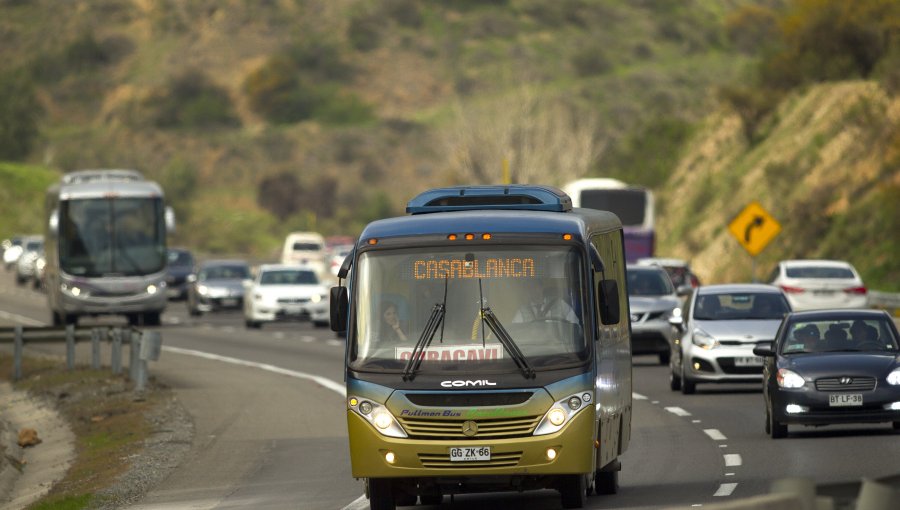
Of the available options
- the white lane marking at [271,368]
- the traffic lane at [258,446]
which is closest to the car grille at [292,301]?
the white lane marking at [271,368]

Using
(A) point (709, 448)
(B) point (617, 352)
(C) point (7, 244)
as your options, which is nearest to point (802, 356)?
(A) point (709, 448)

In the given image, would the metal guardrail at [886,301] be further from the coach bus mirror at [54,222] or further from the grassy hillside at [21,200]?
the grassy hillside at [21,200]

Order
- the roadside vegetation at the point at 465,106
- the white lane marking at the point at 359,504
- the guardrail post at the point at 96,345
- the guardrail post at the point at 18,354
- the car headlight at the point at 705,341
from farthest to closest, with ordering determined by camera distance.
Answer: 1. the roadside vegetation at the point at 465,106
2. the guardrail post at the point at 18,354
3. the guardrail post at the point at 96,345
4. the car headlight at the point at 705,341
5. the white lane marking at the point at 359,504

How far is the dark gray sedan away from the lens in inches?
759

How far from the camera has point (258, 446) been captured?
20.9m

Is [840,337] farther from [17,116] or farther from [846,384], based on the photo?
[17,116]

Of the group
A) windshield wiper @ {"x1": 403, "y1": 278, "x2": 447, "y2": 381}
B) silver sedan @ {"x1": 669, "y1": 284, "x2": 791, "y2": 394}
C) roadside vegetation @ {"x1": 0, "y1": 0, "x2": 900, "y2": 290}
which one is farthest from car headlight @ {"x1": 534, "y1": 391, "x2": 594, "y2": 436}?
roadside vegetation @ {"x1": 0, "y1": 0, "x2": 900, "y2": 290}

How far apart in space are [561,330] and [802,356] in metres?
6.47

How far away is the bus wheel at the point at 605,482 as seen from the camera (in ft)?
50.8

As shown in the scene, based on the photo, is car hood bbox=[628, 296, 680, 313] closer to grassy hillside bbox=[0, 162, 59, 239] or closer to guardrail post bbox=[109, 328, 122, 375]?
guardrail post bbox=[109, 328, 122, 375]

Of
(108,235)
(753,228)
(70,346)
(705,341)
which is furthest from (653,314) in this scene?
(108,235)

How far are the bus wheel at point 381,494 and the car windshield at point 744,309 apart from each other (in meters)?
13.6

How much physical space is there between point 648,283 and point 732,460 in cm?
1676

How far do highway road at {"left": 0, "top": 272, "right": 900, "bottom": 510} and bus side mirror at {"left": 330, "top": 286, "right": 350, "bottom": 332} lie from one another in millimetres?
1639
